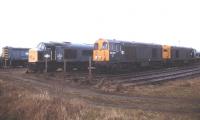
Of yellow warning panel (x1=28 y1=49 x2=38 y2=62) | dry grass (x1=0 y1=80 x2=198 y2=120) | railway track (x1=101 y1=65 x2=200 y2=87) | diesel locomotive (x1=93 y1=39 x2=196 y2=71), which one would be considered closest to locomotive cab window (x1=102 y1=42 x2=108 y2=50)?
diesel locomotive (x1=93 y1=39 x2=196 y2=71)

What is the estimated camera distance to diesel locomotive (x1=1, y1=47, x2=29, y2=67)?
152 ft

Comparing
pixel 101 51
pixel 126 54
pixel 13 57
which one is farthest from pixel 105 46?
pixel 13 57

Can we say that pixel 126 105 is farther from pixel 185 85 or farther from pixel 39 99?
pixel 185 85

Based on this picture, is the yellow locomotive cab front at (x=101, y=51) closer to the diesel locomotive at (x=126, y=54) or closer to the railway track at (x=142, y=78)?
the diesel locomotive at (x=126, y=54)

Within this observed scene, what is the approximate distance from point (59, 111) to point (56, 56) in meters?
22.1

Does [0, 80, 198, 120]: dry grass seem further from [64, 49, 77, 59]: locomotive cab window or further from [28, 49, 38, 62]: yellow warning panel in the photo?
[64, 49, 77, 59]: locomotive cab window

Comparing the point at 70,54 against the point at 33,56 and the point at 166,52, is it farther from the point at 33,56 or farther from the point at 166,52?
the point at 166,52

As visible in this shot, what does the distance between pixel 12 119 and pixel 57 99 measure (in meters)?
2.17

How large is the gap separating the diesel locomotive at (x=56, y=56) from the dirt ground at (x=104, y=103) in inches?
508

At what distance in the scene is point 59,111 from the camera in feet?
47.8

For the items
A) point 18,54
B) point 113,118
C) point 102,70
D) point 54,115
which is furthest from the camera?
point 18,54

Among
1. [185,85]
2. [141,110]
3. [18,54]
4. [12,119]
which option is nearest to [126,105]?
[141,110]

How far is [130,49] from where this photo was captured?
3478 centimetres

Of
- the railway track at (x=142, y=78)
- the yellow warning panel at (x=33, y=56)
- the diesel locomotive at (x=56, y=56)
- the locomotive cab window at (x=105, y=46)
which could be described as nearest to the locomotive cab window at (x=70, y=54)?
the diesel locomotive at (x=56, y=56)
